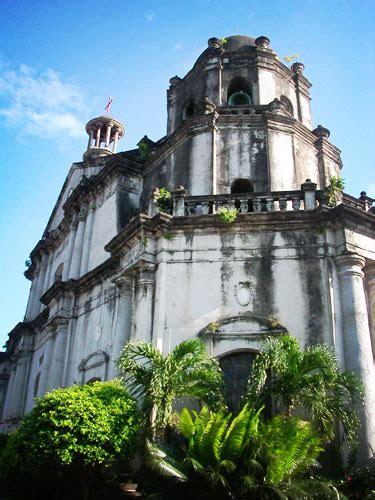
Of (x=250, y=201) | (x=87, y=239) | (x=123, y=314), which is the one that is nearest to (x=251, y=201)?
(x=250, y=201)

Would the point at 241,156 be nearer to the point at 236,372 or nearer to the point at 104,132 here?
the point at 236,372

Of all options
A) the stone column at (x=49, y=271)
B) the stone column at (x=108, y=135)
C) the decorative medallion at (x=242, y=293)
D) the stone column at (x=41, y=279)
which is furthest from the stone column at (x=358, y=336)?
the stone column at (x=41, y=279)

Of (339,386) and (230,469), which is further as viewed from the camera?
(339,386)

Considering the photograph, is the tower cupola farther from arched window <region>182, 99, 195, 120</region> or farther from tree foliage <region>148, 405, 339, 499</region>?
tree foliage <region>148, 405, 339, 499</region>

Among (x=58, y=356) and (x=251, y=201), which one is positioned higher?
(x=251, y=201)

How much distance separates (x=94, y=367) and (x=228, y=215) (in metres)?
5.39

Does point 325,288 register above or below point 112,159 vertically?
below

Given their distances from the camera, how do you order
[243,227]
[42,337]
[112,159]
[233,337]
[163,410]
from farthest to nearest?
1. [42,337]
2. [112,159]
3. [243,227]
4. [233,337]
5. [163,410]

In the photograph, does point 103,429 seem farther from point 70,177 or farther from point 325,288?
point 70,177

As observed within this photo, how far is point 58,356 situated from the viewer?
15344 millimetres

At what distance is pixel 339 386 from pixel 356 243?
11.1ft

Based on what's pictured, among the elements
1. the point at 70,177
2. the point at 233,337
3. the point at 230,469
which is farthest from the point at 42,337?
the point at 230,469

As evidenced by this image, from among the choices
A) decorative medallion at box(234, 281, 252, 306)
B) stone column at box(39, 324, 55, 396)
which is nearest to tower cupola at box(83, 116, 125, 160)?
stone column at box(39, 324, 55, 396)

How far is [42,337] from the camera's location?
18203 mm
